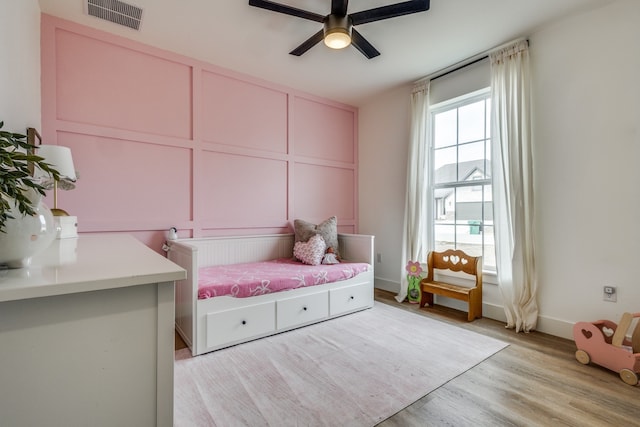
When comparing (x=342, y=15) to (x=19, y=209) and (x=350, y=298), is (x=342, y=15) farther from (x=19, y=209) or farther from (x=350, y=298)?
(x=350, y=298)

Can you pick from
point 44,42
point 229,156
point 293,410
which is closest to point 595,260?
point 293,410

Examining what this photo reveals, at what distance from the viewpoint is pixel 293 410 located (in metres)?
1.53

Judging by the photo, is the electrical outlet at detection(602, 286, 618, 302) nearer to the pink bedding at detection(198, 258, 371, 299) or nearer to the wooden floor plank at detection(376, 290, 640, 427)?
the wooden floor plank at detection(376, 290, 640, 427)

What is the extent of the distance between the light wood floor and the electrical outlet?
478mm

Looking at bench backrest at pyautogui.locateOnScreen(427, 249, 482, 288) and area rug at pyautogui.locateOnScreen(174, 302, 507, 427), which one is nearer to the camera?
area rug at pyautogui.locateOnScreen(174, 302, 507, 427)

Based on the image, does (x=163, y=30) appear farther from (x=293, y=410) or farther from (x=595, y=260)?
(x=595, y=260)

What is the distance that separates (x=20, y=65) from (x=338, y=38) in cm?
196

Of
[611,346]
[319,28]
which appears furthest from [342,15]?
[611,346]

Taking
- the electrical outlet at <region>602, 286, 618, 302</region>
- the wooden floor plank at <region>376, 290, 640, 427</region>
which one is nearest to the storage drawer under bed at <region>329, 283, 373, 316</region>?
the wooden floor plank at <region>376, 290, 640, 427</region>

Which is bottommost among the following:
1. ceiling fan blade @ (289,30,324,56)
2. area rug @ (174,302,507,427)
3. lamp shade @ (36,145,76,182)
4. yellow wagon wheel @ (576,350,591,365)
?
area rug @ (174,302,507,427)

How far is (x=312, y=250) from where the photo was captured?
123 inches

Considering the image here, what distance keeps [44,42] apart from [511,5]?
3.61m

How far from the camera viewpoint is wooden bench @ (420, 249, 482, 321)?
2.79 meters

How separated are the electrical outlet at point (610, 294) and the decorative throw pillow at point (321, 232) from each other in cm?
227
